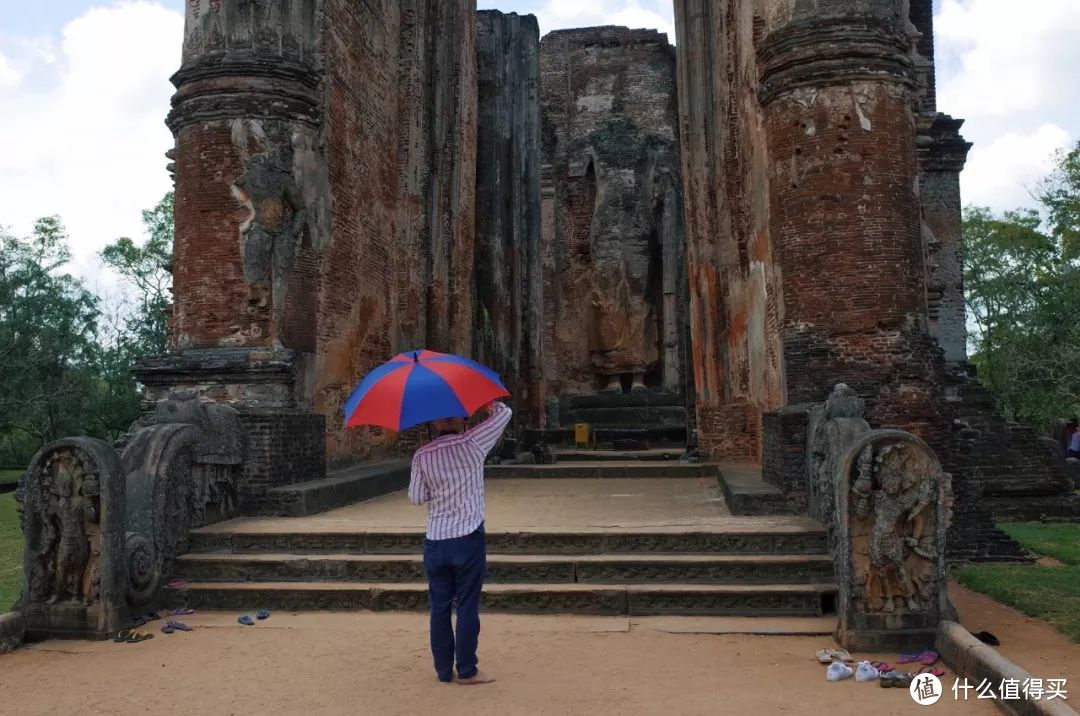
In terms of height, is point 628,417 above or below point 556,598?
above

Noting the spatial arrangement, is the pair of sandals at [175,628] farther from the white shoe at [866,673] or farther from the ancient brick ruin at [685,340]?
the white shoe at [866,673]

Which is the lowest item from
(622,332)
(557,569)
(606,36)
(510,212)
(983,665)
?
(983,665)

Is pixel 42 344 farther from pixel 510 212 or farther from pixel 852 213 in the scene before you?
pixel 852 213

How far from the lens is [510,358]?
18312mm

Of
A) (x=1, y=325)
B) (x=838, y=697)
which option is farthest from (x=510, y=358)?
(x=838, y=697)

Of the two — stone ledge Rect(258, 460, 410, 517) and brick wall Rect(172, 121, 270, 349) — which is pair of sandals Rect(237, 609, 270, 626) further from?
brick wall Rect(172, 121, 270, 349)

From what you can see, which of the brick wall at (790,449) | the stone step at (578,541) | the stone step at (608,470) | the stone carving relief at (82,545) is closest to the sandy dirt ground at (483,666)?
the stone carving relief at (82,545)

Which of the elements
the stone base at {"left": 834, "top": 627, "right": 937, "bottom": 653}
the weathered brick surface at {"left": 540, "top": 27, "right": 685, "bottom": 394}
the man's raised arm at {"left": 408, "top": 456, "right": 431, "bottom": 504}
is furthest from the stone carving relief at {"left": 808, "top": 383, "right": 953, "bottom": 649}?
the weathered brick surface at {"left": 540, "top": 27, "right": 685, "bottom": 394}

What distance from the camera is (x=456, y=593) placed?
450 centimetres

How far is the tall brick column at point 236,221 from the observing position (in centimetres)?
884

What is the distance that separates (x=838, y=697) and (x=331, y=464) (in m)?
7.43

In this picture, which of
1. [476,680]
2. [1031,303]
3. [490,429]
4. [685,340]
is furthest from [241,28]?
[1031,303]

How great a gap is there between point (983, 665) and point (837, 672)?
65cm

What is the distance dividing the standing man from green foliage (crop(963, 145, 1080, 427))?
13.3 meters
